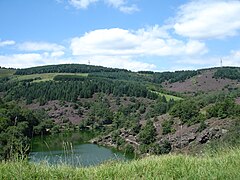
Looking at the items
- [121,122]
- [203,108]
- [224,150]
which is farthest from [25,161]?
[121,122]

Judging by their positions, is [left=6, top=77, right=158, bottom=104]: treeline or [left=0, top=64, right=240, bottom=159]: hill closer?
[left=0, top=64, right=240, bottom=159]: hill

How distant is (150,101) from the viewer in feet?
596

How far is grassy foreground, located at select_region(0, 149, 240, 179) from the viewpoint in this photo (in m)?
5.72

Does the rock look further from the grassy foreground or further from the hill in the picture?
the grassy foreground

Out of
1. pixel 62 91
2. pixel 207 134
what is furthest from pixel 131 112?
pixel 207 134

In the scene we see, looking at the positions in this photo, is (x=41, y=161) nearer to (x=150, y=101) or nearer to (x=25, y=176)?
(x=25, y=176)

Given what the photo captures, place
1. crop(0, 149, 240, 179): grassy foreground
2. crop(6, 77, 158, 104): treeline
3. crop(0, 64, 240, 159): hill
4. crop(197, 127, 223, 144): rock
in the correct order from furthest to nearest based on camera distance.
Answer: crop(6, 77, 158, 104): treeline, crop(0, 64, 240, 159): hill, crop(197, 127, 223, 144): rock, crop(0, 149, 240, 179): grassy foreground

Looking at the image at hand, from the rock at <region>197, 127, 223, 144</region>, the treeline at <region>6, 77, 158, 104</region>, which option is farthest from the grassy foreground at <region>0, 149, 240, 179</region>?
the treeline at <region>6, 77, 158, 104</region>

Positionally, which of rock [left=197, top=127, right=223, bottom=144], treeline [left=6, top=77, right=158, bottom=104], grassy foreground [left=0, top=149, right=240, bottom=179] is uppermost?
treeline [left=6, top=77, right=158, bottom=104]

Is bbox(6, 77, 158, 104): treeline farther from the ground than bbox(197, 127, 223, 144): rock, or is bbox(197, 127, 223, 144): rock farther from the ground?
bbox(6, 77, 158, 104): treeline

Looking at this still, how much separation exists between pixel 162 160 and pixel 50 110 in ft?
537

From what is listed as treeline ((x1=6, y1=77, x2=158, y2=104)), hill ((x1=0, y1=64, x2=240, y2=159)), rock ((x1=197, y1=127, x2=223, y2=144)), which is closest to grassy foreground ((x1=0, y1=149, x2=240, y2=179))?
hill ((x1=0, y1=64, x2=240, y2=159))

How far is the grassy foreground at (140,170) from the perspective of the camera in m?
5.72

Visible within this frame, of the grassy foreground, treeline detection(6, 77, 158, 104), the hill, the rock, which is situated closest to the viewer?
the grassy foreground
